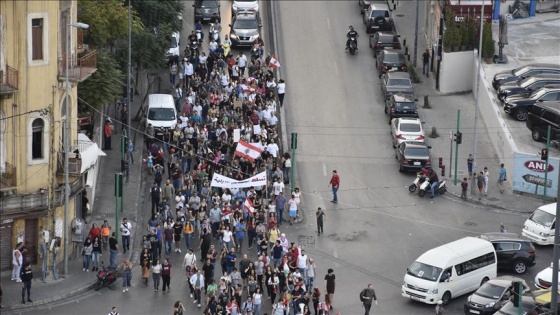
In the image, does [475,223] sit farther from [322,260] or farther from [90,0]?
[90,0]

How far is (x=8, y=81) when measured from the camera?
6669 cm

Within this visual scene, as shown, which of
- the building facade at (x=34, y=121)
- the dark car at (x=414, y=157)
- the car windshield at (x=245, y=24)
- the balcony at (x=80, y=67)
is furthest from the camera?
the car windshield at (x=245, y=24)

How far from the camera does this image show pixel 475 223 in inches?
2960

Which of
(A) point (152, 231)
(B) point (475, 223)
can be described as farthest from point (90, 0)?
(B) point (475, 223)

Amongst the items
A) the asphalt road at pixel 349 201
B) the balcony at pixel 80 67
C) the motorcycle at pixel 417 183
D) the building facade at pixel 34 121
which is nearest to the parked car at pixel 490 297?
the asphalt road at pixel 349 201

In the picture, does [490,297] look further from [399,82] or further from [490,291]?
[399,82]

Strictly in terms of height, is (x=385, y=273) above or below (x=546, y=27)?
below

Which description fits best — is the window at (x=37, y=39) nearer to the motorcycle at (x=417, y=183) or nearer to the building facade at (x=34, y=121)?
the building facade at (x=34, y=121)

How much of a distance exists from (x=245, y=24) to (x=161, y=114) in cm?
1453

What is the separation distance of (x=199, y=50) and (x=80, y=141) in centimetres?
2065

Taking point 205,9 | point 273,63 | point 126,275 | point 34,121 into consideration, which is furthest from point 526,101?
point 34,121

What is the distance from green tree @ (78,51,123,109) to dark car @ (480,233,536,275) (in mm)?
18265

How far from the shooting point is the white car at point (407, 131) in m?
81.7

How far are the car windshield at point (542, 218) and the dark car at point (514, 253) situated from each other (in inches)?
94.9
